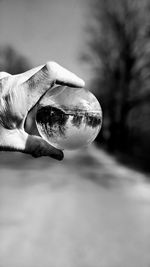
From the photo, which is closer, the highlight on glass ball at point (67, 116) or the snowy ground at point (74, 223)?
the highlight on glass ball at point (67, 116)

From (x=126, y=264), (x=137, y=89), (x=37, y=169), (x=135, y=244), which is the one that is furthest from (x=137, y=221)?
(x=137, y=89)

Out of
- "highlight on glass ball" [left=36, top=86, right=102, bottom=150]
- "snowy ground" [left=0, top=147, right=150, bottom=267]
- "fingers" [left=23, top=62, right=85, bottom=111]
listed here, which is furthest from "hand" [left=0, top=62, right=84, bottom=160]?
"snowy ground" [left=0, top=147, right=150, bottom=267]

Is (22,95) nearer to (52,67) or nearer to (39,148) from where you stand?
(52,67)

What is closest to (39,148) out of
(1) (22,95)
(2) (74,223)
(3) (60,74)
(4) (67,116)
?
(4) (67,116)

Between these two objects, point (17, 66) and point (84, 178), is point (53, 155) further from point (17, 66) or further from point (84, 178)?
point (17, 66)

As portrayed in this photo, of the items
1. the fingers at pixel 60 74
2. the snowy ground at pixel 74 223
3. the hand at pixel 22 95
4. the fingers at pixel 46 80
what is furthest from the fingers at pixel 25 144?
the snowy ground at pixel 74 223

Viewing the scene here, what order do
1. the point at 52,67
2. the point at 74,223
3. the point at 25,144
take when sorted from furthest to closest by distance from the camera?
1. the point at 74,223
2. the point at 25,144
3. the point at 52,67

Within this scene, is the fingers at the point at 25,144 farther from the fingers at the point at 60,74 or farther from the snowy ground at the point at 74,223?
the snowy ground at the point at 74,223

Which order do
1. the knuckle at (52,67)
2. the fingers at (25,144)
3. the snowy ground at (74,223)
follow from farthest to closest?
the snowy ground at (74,223) < the fingers at (25,144) < the knuckle at (52,67)

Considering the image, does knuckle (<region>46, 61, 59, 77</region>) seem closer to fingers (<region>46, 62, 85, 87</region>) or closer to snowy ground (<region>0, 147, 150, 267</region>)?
fingers (<region>46, 62, 85, 87</region>)
